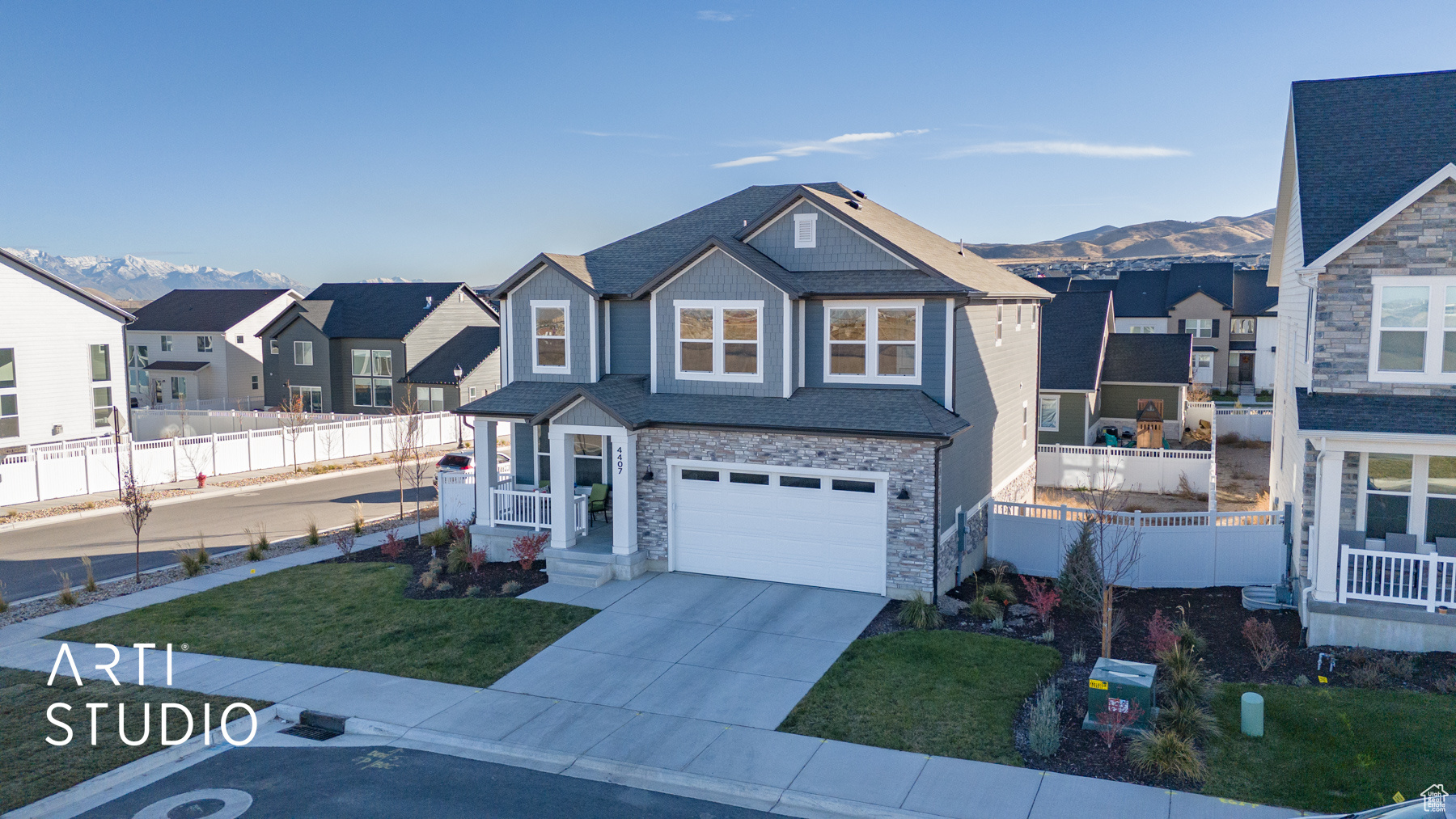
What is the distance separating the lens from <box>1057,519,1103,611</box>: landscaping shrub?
1531 centimetres

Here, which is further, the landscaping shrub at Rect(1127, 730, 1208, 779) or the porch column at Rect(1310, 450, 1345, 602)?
the porch column at Rect(1310, 450, 1345, 602)

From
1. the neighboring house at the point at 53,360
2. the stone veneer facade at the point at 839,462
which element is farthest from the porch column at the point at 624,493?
the neighboring house at the point at 53,360

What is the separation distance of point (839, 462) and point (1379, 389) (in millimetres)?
8303

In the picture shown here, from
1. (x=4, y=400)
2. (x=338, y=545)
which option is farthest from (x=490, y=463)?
(x=4, y=400)

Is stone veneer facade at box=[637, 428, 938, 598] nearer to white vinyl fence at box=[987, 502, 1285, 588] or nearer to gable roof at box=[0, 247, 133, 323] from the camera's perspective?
white vinyl fence at box=[987, 502, 1285, 588]

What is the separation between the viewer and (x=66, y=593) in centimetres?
1694

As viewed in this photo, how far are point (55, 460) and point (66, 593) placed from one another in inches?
507

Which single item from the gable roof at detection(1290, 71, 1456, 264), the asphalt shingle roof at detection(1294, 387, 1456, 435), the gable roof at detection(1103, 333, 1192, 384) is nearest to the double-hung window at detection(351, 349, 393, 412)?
the gable roof at detection(1103, 333, 1192, 384)

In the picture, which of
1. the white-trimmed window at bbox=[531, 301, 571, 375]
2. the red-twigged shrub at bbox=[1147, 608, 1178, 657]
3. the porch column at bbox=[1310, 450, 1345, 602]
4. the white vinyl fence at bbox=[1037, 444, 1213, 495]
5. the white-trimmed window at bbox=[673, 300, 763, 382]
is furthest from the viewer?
the white vinyl fence at bbox=[1037, 444, 1213, 495]

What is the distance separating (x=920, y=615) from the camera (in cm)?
1480

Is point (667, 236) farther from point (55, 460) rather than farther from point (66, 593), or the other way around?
point (55, 460)

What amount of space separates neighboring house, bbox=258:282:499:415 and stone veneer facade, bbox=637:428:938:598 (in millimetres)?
30663

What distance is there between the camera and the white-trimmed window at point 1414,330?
44.8 feet

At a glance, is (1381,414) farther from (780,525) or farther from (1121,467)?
(1121,467)
